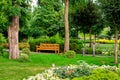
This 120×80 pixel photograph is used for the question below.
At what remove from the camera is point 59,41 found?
29.0 meters

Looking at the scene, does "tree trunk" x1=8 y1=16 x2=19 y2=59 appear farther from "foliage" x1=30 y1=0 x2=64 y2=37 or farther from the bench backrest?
"foliage" x1=30 y1=0 x2=64 y2=37

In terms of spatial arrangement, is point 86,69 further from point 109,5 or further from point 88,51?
point 88,51

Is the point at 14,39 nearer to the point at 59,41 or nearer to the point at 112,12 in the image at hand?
the point at 112,12

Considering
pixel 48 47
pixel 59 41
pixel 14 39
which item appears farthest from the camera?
pixel 59 41

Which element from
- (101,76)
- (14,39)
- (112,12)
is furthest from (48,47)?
(101,76)

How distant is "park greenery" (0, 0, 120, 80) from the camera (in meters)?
10.6

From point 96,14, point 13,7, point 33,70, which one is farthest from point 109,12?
point 96,14

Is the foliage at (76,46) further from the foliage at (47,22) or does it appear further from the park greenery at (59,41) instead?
the foliage at (47,22)

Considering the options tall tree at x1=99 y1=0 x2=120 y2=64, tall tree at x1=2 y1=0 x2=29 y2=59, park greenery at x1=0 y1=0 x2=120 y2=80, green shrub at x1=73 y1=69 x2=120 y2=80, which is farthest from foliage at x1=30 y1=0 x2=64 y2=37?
green shrub at x1=73 y1=69 x2=120 y2=80

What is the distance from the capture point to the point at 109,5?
20.4 metres

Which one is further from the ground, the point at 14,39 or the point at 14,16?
the point at 14,16

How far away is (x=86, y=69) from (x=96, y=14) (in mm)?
21042

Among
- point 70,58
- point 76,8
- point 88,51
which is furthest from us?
point 76,8

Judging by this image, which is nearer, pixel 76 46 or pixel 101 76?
pixel 101 76
